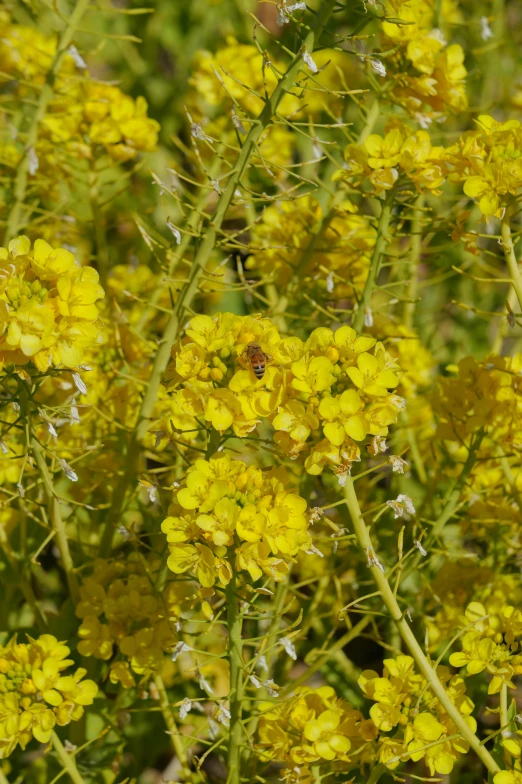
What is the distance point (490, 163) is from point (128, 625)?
0.97 m

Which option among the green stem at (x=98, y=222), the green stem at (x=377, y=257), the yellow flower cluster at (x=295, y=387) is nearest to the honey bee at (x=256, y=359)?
the yellow flower cluster at (x=295, y=387)

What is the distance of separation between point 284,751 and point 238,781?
11 cm

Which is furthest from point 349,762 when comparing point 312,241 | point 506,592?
point 312,241

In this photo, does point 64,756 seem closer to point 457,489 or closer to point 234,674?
point 234,674

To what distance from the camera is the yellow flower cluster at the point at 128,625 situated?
145cm

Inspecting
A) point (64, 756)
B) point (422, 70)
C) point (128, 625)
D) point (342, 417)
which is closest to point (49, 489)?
point (128, 625)

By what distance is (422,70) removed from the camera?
1559 millimetres

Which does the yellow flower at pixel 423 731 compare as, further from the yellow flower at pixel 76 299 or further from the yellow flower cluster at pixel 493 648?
the yellow flower at pixel 76 299

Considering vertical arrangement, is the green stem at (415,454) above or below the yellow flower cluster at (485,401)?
below

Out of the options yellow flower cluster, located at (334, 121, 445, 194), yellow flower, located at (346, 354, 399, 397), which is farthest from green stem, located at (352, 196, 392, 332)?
yellow flower, located at (346, 354, 399, 397)

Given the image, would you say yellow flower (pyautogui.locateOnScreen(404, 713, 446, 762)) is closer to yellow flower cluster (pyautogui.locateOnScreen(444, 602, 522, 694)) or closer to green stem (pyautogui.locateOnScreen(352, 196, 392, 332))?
yellow flower cluster (pyautogui.locateOnScreen(444, 602, 522, 694))

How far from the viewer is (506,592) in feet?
5.65

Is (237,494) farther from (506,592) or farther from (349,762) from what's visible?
(506,592)

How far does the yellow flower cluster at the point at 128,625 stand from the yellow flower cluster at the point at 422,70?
100 centimetres
